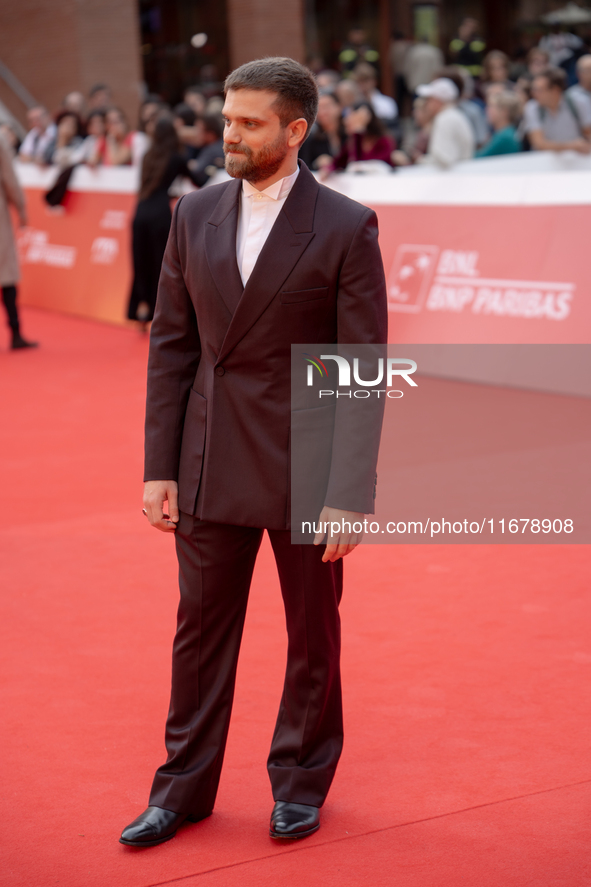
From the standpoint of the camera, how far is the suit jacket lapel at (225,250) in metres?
2.46

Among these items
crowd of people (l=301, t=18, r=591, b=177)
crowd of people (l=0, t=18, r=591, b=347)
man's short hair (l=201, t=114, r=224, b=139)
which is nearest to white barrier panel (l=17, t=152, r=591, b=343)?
crowd of people (l=301, t=18, r=591, b=177)

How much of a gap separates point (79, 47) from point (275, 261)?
1929 cm

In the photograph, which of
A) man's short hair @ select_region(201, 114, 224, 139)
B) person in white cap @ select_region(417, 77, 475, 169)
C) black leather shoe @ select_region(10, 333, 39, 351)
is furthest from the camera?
man's short hair @ select_region(201, 114, 224, 139)

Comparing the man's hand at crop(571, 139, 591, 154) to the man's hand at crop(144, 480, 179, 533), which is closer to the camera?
the man's hand at crop(144, 480, 179, 533)

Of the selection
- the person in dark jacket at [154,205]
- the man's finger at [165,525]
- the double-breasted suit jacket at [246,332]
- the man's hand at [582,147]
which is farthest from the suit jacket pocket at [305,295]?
the person in dark jacket at [154,205]

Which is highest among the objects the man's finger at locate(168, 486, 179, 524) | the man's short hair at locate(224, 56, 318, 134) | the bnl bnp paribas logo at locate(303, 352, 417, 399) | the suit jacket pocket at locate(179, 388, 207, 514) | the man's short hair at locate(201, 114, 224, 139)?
the man's short hair at locate(224, 56, 318, 134)

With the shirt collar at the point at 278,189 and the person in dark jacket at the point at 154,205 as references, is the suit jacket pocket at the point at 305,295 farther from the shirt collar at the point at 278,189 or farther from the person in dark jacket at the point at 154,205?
the person in dark jacket at the point at 154,205

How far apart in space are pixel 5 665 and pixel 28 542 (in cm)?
140

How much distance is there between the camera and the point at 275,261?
244cm

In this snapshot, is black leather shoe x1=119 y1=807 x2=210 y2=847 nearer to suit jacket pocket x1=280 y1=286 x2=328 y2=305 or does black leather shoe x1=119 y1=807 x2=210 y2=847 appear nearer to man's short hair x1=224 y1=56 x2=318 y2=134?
suit jacket pocket x1=280 y1=286 x2=328 y2=305

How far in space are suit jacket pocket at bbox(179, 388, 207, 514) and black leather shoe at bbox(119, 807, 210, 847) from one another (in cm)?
76

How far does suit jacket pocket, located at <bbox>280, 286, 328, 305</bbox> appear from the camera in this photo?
2.44 meters

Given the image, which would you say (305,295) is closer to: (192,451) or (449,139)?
(192,451)

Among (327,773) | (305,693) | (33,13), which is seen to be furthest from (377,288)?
(33,13)
